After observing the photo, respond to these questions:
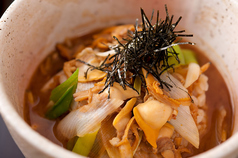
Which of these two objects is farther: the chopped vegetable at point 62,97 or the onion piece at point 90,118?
the chopped vegetable at point 62,97

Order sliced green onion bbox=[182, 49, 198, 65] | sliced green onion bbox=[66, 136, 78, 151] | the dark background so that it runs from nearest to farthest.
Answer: sliced green onion bbox=[66, 136, 78, 151] → the dark background → sliced green onion bbox=[182, 49, 198, 65]

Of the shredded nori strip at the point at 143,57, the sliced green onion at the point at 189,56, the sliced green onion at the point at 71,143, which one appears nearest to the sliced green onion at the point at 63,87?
the shredded nori strip at the point at 143,57

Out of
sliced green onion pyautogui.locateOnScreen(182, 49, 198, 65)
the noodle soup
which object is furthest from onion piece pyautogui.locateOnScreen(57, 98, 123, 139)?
sliced green onion pyautogui.locateOnScreen(182, 49, 198, 65)

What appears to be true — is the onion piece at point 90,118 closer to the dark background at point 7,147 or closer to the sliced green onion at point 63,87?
the sliced green onion at point 63,87

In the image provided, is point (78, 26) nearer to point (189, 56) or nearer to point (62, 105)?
point (62, 105)

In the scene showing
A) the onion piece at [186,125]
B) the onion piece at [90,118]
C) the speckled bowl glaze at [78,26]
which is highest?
the speckled bowl glaze at [78,26]

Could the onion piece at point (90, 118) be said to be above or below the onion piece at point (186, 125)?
above

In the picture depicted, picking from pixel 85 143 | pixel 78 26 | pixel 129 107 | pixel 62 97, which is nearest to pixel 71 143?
pixel 85 143

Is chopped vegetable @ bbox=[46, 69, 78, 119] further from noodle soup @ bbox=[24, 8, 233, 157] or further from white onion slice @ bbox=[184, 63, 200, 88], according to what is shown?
white onion slice @ bbox=[184, 63, 200, 88]
